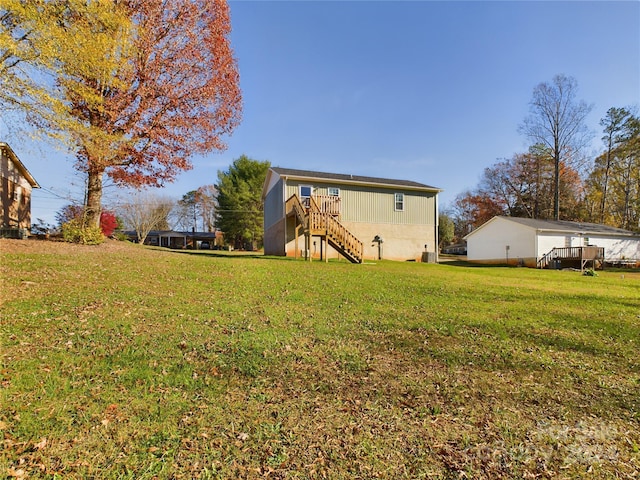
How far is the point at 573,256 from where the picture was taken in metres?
24.1

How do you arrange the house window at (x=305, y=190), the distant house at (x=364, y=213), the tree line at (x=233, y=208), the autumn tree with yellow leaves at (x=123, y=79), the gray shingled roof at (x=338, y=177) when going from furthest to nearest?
the tree line at (x=233, y=208)
the gray shingled roof at (x=338, y=177)
the house window at (x=305, y=190)
the distant house at (x=364, y=213)
the autumn tree with yellow leaves at (x=123, y=79)

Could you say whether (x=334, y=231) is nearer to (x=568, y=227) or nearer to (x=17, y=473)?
(x=17, y=473)

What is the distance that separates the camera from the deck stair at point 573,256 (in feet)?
76.9

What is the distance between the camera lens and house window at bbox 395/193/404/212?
838 inches

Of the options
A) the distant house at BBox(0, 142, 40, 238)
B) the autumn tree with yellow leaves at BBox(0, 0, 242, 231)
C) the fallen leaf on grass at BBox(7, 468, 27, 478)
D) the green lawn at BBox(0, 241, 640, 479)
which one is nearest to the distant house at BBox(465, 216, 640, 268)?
the green lawn at BBox(0, 241, 640, 479)

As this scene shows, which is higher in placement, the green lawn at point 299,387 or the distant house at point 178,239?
the distant house at point 178,239

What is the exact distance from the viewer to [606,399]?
3.58 metres

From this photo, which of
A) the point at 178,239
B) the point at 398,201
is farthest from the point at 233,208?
the point at 398,201

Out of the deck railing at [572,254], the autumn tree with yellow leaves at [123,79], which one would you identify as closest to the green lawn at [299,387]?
the autumn tree with yellow leaves at [123,79]

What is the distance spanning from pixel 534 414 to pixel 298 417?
7.60 feet

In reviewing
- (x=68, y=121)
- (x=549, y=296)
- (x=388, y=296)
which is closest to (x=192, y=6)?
(x=68, y=121)

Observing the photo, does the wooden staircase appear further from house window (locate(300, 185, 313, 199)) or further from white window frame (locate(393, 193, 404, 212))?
white window frame (locate(393, 193, 404, 212))

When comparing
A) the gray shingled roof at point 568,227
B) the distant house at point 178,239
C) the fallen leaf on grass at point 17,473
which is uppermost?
the gray shingled roof at point 568,227

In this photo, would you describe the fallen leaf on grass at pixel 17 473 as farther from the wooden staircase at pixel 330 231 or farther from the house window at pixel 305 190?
the house window at pixel 305 190
